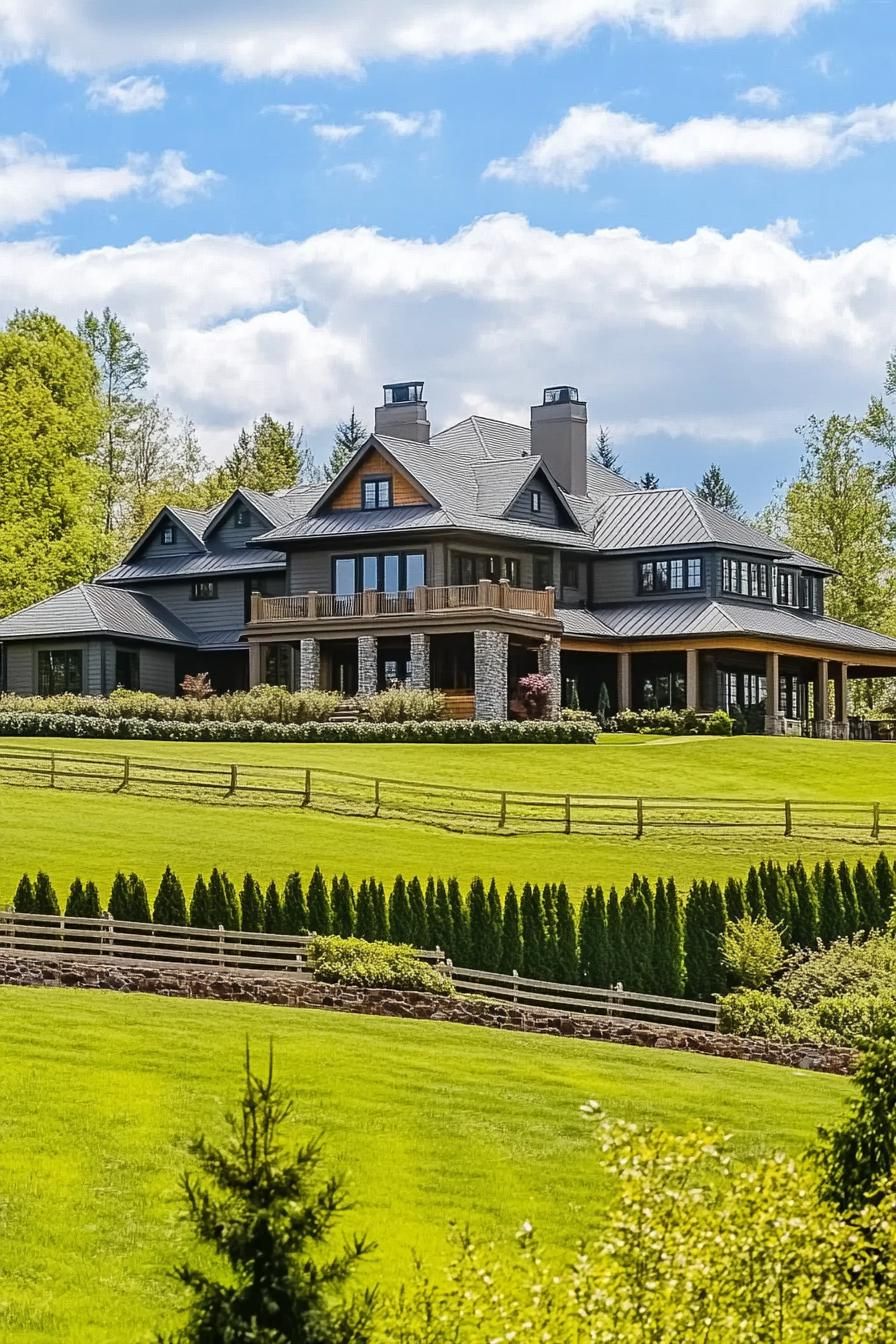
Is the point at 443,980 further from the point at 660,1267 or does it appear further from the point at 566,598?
the point at 566,598

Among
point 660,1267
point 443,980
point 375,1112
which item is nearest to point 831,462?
point 443,980

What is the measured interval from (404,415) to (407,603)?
12.7m

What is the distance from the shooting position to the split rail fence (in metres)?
23.1

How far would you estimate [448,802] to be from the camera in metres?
38.5

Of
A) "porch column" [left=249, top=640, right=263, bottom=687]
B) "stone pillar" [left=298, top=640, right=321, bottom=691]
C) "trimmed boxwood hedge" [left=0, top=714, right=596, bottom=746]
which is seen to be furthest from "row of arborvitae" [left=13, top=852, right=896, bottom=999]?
"porch column" [left=249, top=640, right=263, bottom=687]

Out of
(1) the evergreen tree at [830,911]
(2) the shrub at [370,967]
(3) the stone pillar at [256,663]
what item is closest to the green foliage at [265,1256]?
(2) the shrub at [370,967]

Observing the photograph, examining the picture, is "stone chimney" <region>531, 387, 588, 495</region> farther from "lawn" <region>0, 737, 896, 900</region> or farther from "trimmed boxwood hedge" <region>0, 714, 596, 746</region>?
"lawn" <region>0, 737, 896, 900</region>

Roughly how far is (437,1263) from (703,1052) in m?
8.58

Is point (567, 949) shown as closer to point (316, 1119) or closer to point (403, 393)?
point (316, 1119)

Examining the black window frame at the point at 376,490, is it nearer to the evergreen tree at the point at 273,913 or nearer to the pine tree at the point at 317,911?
the pine tree at the point at 317,911

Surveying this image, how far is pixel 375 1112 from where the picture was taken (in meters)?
17.0

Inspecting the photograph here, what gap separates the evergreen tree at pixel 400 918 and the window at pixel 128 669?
32.5 m

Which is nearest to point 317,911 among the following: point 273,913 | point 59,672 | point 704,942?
point 273,913

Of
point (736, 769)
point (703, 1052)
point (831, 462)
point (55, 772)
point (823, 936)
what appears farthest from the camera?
point (831, 462)
